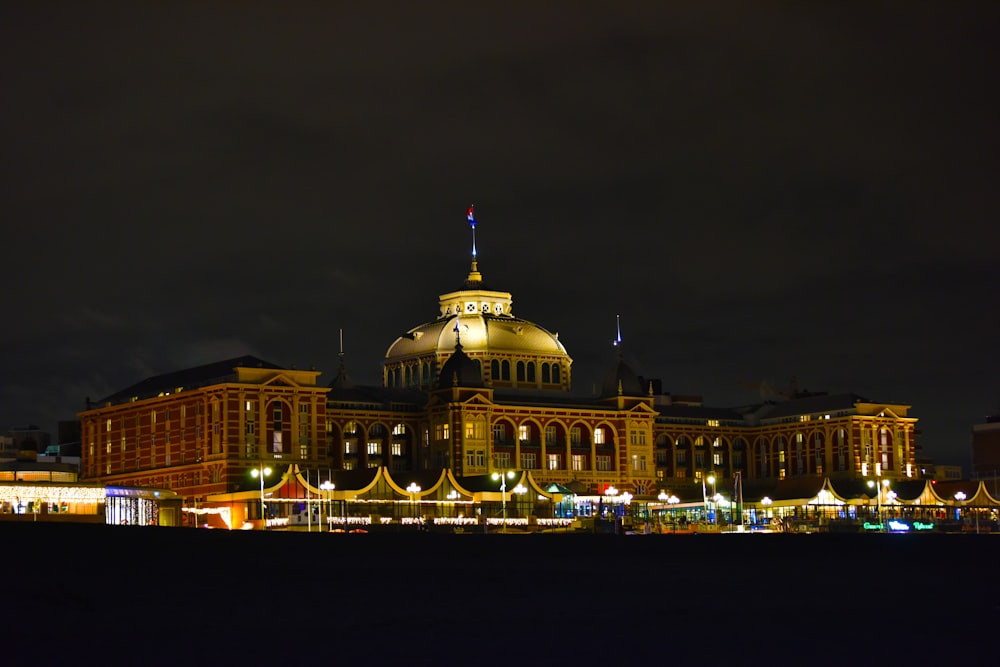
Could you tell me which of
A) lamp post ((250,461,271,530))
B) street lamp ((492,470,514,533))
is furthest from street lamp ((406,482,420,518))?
lamp post ((250,461,271,530))

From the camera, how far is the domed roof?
648 feet

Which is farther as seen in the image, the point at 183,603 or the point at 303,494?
the point at 303,494

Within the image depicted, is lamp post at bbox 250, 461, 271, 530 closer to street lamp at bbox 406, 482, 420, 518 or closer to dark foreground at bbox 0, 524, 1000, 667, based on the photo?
street lamp at bbox 406, 482, 420, 518

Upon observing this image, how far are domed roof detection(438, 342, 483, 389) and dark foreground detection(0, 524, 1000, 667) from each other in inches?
4426

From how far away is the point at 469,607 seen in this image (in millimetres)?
53406

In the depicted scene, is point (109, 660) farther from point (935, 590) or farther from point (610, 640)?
point (935, 590)

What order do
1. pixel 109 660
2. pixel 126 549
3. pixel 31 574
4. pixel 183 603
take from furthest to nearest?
1. pixel 126 549
2. pixel 31 574
3. pixel 183 603
4. pixel 109 660

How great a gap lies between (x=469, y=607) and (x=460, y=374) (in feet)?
474

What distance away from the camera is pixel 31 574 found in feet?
192

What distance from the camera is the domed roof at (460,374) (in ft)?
648

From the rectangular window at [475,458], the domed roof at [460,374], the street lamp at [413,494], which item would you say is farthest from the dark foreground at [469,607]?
the domed roof at [460,374]

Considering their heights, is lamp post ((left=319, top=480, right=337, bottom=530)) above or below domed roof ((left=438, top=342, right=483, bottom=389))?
below

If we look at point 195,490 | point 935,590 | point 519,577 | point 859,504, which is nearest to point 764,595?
point 935,590

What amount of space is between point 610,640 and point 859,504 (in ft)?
517
